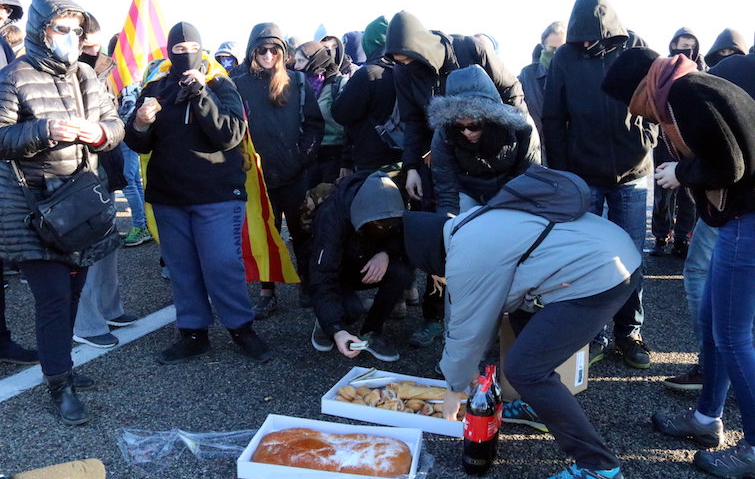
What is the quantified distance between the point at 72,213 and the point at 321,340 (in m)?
1.61

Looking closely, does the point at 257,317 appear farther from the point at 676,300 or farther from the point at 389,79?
the point at 676,300

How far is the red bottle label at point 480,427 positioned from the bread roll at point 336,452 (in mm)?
280

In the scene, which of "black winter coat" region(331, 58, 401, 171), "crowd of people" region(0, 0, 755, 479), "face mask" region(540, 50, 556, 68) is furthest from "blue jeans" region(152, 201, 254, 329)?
"face mask" region(540, 50, 556, 68)

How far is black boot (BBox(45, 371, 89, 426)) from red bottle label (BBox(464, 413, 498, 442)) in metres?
1.81

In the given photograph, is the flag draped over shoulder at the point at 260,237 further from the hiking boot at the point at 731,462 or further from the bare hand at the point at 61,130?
the hiking boot at the point at 731,462

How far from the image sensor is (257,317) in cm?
449

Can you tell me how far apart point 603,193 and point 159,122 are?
2.55 meters

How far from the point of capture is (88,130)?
2.99 metres

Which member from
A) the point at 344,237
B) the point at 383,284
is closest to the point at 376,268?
the point at 383,284

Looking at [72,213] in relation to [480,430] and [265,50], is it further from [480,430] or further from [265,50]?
[480,430]

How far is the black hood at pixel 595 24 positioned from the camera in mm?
3498

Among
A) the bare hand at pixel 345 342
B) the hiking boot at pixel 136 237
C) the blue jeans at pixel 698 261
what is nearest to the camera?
the blue jeans at pixel 698 261

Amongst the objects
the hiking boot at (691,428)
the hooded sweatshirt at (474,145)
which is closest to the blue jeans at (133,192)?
the hooded sweatshirt at (474,145)

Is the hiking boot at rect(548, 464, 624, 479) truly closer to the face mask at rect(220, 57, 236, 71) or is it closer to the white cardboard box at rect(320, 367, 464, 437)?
the white cardboard box at rect(320, 367, 464, 437)
